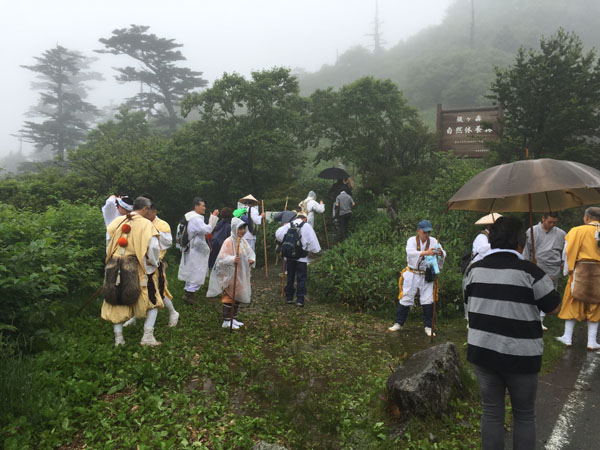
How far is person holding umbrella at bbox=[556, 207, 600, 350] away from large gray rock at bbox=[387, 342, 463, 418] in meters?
2.63

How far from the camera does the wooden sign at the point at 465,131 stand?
14.6 meters

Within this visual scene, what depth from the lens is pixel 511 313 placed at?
2699 millimetres

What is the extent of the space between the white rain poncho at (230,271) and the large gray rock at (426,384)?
317 cm

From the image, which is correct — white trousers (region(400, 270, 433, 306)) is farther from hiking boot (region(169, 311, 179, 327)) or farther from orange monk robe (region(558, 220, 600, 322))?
hiking boot (region(169, 311, 179, 327))

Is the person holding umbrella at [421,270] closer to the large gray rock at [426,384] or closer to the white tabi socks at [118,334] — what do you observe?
the large gray rock at [426,384]

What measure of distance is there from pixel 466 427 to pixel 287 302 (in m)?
5.06

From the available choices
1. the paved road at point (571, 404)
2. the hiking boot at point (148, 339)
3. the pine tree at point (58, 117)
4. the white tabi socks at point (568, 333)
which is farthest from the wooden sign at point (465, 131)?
the pine tree at point (58, 117)

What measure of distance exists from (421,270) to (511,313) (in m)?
3.51

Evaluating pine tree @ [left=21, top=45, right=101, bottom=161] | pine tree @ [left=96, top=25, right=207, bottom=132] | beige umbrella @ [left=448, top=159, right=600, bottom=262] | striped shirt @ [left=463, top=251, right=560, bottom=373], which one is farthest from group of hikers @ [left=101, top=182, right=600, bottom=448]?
pine tree @ [left=21, top=45, right=101, bottom=161]

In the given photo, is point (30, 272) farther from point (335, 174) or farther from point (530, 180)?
point (335, 174)

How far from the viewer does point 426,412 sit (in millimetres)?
3693

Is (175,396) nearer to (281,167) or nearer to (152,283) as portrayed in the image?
(152,283)

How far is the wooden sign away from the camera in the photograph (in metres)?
14.6

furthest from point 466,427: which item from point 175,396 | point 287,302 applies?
point 287,302
